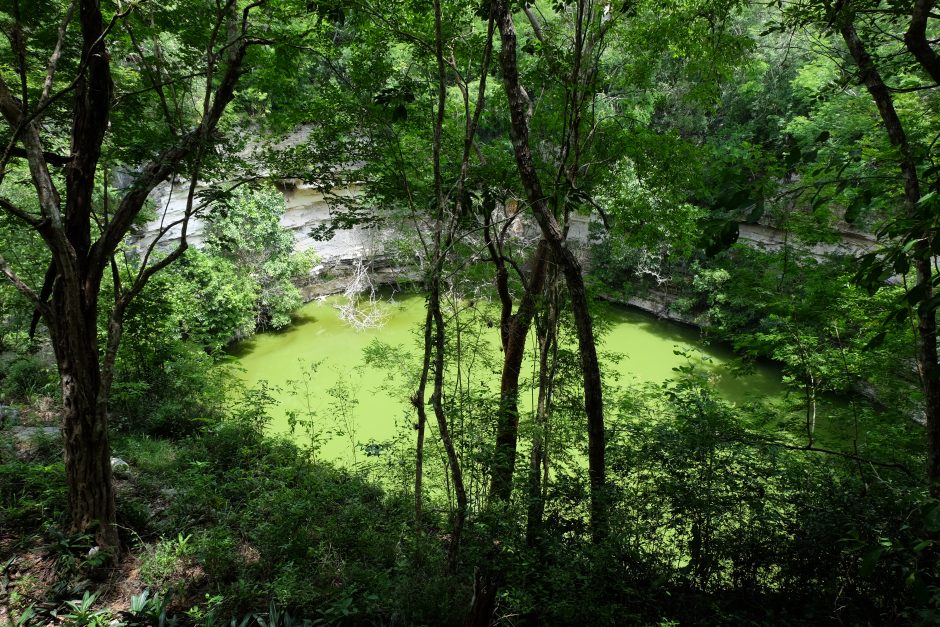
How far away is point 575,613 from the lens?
2561 millimetres

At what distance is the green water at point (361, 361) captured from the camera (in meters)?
7.76

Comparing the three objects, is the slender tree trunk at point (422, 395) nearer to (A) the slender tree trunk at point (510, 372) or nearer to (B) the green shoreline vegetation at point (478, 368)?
(B) the green shoreline vegetation at point (478, 368)

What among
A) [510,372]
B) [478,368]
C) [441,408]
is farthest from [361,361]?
[441,408]

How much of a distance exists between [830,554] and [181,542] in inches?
160

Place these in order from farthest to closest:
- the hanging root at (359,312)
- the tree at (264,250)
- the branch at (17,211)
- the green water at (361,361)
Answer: the hanging root at (359,312), the tree at (264,250), the green water at (361,361), the branch at (17,211)

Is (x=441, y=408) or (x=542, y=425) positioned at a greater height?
(x=441, y=408)

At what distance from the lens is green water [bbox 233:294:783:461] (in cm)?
776

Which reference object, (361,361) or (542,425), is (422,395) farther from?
(361,361)

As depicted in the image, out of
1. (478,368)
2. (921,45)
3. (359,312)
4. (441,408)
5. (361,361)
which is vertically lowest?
(361,361)

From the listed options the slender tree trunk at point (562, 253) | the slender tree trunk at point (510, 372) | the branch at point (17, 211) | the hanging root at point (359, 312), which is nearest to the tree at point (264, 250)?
the hanging root at point (359, 312)

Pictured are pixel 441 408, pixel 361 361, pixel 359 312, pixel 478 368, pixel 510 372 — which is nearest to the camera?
pixel 441 408

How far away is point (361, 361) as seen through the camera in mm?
10289

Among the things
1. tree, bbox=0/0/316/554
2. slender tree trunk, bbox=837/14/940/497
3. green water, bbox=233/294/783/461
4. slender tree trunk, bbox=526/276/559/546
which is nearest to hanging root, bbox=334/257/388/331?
green water, bbox=233/294/783/461

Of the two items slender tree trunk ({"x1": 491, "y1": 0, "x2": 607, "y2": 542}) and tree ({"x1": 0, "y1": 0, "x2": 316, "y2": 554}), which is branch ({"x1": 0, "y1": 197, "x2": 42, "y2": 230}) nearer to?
tree ({"x1": 0, "y1": 0, "x2": 316, "y2": 554})
